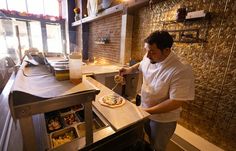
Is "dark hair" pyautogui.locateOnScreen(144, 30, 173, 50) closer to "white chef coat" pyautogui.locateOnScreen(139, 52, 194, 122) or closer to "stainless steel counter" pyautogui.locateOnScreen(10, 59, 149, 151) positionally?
"white chef coat" pyautogui.locateOnScreen(139, 52, 194, 122)

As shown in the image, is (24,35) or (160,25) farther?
(24,35)

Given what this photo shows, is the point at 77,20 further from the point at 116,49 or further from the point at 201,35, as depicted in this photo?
the point at 201,35

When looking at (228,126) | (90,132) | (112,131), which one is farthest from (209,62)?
(90,132)

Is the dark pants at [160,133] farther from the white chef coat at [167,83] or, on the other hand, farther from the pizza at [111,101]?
the pizza at [111,101]

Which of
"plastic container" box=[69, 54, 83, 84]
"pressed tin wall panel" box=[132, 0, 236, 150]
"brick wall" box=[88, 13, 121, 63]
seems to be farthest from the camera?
"brick wall" box=[88, 13, 121, 63]

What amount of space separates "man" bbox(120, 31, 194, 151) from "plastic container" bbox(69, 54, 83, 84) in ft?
2.20

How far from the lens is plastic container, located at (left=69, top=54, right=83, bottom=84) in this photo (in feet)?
2.35

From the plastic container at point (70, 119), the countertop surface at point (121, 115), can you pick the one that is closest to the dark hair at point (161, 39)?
the countertop surface at point (121, 115)

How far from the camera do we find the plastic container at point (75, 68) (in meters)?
0.71

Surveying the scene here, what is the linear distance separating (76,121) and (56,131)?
180mm

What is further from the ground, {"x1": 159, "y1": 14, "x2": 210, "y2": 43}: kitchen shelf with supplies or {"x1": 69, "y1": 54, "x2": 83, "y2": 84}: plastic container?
{"x1": 159, "y1": 14, "x2": 210, "y2": 43}: kitchen shelf with supplies

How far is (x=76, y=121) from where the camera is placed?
1.12 metres

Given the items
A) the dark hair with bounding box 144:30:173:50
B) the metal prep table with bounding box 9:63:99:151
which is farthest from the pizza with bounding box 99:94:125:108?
the dark hair with bounding box 144:30:173:50

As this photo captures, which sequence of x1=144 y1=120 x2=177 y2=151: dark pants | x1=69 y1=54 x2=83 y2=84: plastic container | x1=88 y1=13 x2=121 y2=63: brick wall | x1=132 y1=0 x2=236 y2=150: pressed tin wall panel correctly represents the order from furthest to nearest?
x1=88 y1=13 x2=121 y2=63: brick wall → x1=132 y1=0 x2=236 y2=150: pressed tin wall panel → x1=144 y1=120 x2=177 y2=151: dark pants → x1=69 y1=54 x2=83 y2=84: plastic container
